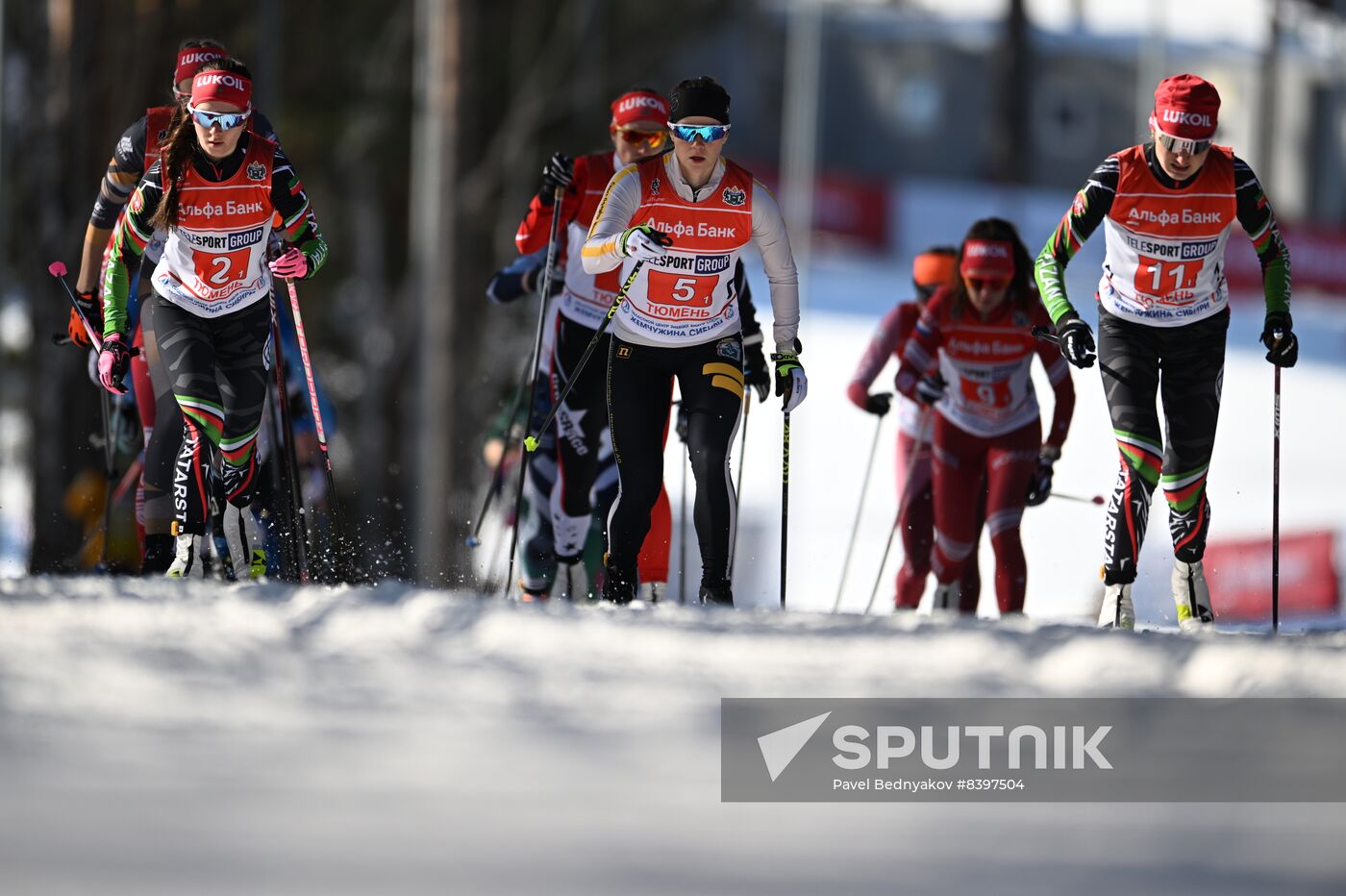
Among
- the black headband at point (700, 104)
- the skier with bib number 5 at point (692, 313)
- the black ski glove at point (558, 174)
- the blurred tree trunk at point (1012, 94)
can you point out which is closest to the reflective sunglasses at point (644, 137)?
the black ski glove at point (558, 174)

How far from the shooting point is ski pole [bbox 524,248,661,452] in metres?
7.64

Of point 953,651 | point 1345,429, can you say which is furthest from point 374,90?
point 953,651

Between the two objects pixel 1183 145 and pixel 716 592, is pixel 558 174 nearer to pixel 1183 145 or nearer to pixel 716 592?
pixel 716 592

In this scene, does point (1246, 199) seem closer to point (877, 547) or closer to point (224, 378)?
point (224, 378)

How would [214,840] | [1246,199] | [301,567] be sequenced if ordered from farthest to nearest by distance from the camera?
[301,567] < [1246,199] < [214,840]

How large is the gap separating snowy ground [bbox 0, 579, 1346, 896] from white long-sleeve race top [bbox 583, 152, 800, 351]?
114 cm

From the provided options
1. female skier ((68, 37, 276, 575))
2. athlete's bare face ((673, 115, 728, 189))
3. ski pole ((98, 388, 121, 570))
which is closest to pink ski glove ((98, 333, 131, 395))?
female skier ((68, 37, 276, 575))

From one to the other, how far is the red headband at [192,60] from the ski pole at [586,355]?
1791 millimetres

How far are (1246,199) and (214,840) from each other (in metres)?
4.69

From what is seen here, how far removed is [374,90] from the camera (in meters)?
29.7

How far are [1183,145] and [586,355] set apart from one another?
8.04ft

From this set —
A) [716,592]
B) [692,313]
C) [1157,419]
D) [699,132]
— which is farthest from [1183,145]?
[716,592]

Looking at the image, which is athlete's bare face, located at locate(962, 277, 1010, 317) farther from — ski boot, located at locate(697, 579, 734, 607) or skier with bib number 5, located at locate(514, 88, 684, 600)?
ski boot, located at locate(697, 579, 734, 607)

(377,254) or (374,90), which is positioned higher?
(374,90)
